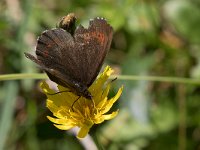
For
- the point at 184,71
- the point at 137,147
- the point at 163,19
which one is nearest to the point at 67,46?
the point at 137,147

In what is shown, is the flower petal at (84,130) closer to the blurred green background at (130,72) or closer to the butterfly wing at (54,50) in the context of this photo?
the butterfly wing at (54,50)

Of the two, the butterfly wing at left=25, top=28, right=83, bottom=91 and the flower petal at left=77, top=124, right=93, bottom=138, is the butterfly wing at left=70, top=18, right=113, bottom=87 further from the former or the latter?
the flower petal at left=77, top=124, right=93, bottom=138

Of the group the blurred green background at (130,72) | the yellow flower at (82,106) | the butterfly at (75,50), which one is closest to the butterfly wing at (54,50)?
the butterfly at (75,50)

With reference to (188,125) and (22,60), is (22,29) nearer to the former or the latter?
(22,60)

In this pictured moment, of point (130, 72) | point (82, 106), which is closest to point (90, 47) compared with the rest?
point (82, 106)

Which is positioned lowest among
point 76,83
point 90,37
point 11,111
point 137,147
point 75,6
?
point 137,147

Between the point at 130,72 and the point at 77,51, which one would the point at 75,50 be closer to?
the point at 77,51

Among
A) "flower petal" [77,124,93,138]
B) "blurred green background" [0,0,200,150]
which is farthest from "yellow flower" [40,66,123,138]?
"blurred green background" [0,0,200,150]
